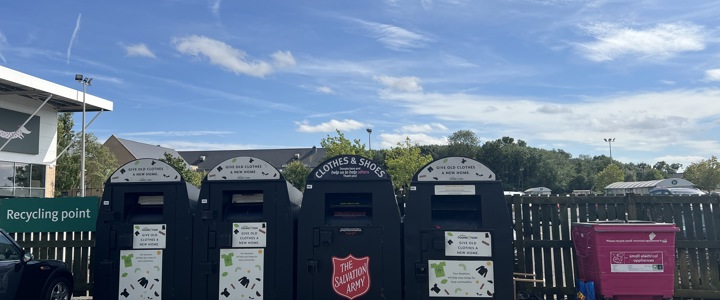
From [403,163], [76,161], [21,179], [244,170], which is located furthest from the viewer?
[403,163]

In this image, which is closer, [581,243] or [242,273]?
[242,273]

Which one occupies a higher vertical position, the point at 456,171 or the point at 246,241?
the point at 456,171

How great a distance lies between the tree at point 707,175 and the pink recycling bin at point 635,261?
5173cm

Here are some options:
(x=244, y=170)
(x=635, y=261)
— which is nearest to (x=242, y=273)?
(x=244, y=170)

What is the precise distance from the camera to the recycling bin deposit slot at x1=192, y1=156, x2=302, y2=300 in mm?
6523

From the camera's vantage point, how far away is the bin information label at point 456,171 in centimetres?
→ 640

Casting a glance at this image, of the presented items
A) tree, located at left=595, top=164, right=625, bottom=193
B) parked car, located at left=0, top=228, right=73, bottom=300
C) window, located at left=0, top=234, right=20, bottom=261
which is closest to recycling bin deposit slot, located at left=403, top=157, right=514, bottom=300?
parked car, located at left=0, top=228, right=73, bottom=300

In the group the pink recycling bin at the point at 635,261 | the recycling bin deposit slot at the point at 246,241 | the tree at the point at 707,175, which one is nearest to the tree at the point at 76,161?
the recycling bin deposit slot at the point at 246,241

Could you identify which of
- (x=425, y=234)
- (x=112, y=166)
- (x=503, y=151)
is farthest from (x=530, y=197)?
(x=503, y=151)

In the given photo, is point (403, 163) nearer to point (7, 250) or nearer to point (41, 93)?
point (41, 93)

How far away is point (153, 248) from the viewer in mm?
6754

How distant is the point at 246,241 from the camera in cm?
657

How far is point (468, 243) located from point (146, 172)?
4.39 meters

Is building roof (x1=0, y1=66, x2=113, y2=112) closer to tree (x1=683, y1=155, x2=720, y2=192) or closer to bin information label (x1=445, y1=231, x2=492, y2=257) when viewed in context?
bin information label (x1=445, y1=231, x2=492, y2=257)
